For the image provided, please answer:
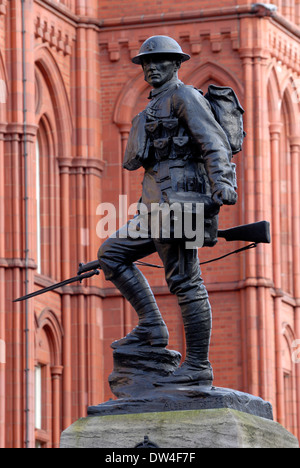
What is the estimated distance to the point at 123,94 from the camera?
122 ft

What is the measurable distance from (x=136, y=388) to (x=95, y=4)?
24376mm

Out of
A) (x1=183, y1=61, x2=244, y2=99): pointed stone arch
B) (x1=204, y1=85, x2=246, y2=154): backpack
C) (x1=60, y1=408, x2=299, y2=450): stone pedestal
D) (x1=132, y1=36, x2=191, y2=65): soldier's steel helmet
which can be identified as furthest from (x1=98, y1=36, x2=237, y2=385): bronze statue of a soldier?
(x1=183, y1=61, x2=244, y2=99): pointed stone arch

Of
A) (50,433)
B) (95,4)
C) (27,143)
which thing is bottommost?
(50,433)

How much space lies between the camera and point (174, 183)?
13711mm

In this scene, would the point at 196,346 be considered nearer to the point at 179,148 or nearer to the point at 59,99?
the point at 179,148

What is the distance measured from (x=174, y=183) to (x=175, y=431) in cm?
164

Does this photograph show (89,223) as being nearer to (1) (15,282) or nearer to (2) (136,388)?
(1) (15,282)

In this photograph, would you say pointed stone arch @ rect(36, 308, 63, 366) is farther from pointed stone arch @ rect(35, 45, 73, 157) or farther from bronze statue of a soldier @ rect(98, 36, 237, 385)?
bronze statue of a soldier @ rect(98, 36, 237, 385)

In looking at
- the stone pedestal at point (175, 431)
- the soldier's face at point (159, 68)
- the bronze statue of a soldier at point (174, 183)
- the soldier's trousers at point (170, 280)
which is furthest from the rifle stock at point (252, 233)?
the stone pedestal at point (175, 431)

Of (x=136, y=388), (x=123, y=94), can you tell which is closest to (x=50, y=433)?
(x=123, y=94)

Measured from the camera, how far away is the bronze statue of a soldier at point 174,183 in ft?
44.7

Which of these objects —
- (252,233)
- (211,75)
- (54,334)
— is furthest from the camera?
(211,75)

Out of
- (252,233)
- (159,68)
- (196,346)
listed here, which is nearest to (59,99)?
(159,68)

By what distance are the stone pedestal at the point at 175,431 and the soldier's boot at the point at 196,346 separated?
424 mm
